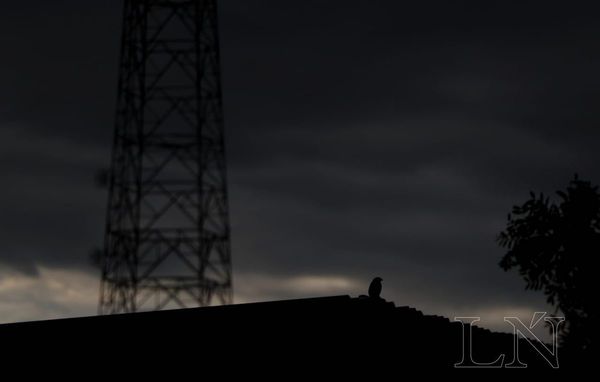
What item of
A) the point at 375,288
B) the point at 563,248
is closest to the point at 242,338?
the point at 375,288

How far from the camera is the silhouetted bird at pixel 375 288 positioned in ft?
77.8

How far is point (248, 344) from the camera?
22.1m

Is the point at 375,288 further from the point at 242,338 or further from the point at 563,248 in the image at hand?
the point at 563,248

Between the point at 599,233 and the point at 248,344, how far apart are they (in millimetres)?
26229

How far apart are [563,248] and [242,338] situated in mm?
25405

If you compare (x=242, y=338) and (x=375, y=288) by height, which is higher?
(x=375, y=288)

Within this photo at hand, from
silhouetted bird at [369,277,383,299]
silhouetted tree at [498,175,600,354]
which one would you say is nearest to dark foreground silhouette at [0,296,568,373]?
silhouetted bird at [369,277,383,299]

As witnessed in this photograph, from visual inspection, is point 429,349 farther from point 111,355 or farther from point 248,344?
point 111,355

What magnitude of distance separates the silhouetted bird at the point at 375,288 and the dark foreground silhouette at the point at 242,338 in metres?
0.26

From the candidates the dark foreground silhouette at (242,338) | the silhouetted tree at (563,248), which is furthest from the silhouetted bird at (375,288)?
the silhouetted tree at (563,248)

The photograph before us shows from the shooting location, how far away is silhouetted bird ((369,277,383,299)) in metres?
23.7

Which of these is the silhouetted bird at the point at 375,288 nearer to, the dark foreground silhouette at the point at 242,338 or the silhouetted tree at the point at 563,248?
the dark foreground silhouette at the point at 242,338

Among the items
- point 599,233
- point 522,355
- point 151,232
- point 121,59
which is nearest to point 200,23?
point 121,59

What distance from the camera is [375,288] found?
78.0ft
